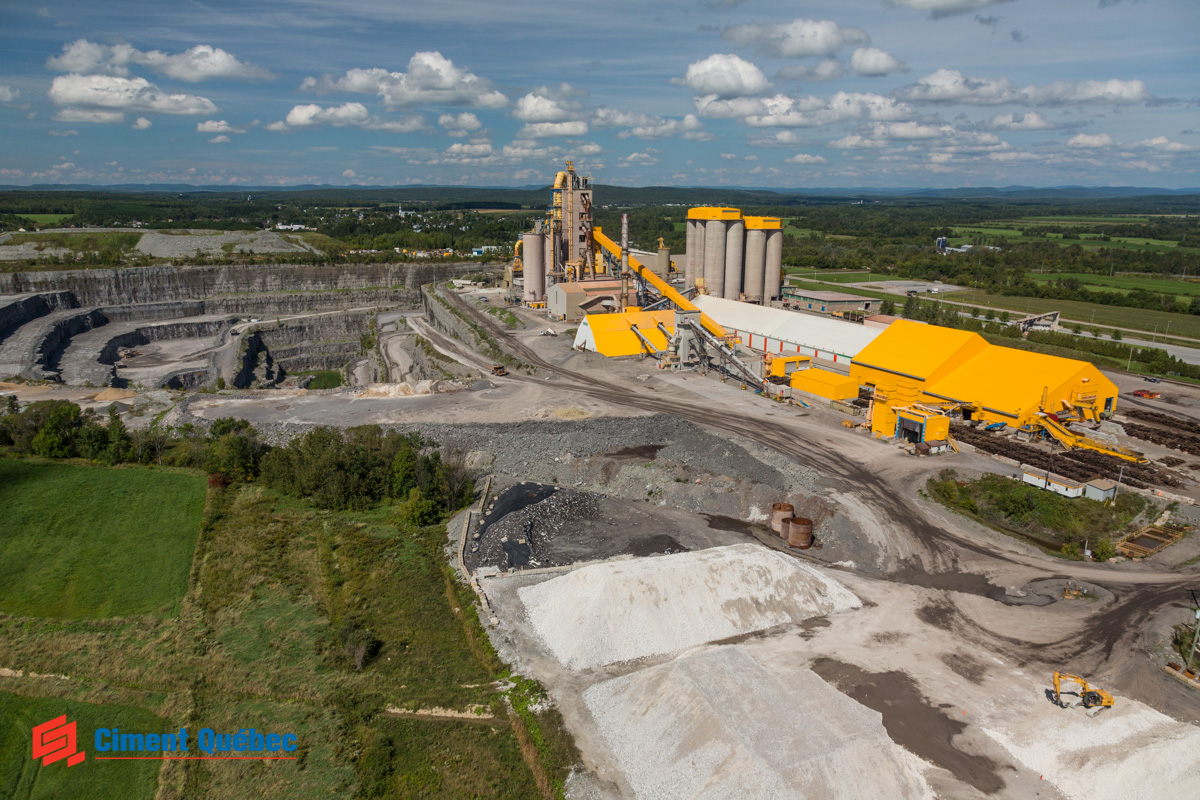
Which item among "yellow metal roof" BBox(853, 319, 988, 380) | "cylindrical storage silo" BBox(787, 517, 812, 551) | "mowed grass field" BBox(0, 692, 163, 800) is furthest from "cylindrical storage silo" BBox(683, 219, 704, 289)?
"mowed grass field" BBox(0, 692, 163, 800)

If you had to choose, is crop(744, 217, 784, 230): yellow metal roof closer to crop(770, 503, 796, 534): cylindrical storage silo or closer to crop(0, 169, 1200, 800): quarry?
crop(0, 169, 1200, 800): quarry

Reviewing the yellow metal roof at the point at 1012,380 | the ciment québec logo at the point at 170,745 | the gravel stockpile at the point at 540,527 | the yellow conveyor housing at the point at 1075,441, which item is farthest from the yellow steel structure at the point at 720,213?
the ciment québec logo at the point at 170,745

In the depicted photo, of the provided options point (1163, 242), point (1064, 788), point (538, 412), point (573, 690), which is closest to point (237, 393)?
point (538, 412)

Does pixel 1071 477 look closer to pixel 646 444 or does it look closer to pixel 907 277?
pixel 646 444

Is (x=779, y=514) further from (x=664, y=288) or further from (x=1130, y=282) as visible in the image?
(x=1130, y=282)

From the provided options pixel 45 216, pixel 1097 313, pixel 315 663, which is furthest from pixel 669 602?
pixel 45 216

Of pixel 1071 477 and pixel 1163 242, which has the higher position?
pixel 1163 242

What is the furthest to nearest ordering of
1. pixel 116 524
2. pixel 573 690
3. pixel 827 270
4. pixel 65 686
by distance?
pixel 827 270
pixel 116 524
pixel 65 686
pixel 573 690

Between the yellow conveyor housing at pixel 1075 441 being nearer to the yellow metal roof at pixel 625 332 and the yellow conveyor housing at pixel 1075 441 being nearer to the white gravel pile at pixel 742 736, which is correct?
the white gravel pile at pixel 742 736
